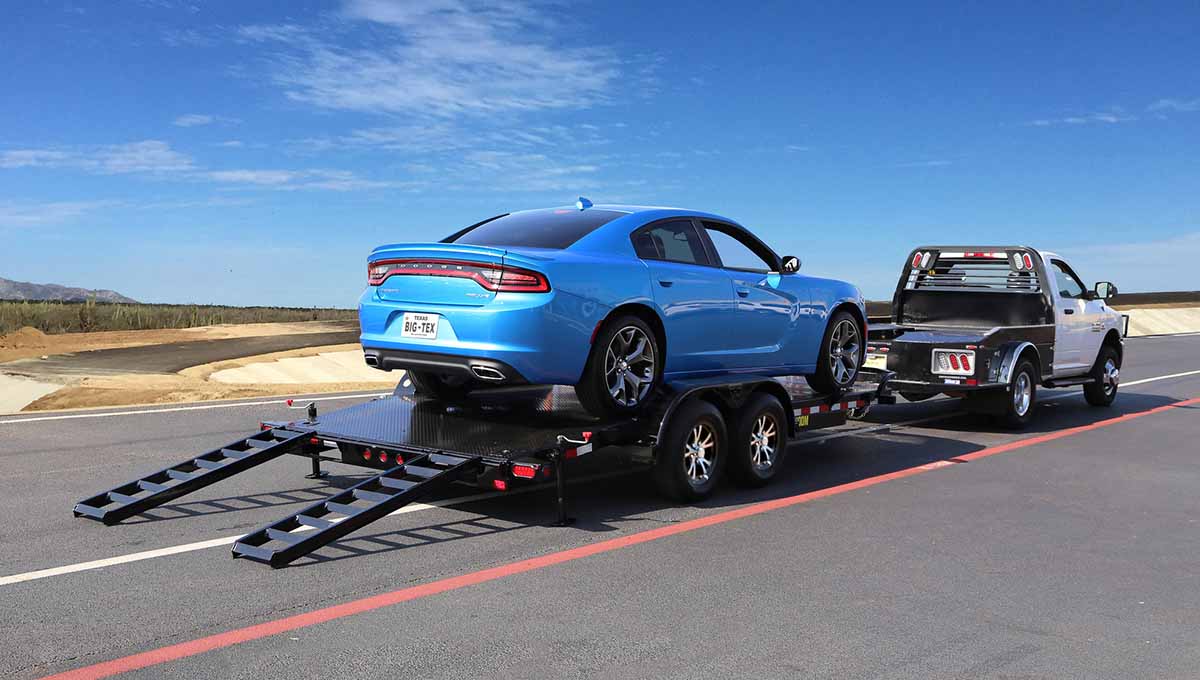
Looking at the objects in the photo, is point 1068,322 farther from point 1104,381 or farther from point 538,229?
point 538,229

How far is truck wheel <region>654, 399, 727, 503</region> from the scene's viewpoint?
7047 millimetres

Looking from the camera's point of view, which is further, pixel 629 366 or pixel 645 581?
pixel 629 366

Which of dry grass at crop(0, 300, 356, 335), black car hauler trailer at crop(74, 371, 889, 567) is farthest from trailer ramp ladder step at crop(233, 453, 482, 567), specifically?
dry grass at crop(0, 300, 356, 335)

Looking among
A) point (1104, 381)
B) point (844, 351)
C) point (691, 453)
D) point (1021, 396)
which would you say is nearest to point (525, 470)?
point (691, 453)

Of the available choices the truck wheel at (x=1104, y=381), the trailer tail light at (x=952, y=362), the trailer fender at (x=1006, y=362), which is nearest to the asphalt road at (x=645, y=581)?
the trailer tail light at (x=952, y=362)

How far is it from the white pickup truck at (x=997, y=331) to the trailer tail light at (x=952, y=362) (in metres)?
0.01

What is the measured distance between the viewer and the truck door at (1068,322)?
1274 centimetres

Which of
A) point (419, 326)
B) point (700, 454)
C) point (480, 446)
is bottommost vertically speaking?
point (700, 454)

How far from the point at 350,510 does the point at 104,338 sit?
82.8 ft

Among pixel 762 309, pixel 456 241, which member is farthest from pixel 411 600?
pixel 762 309

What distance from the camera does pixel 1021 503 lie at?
7750 millimetres

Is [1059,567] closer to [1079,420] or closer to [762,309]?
[762,309]

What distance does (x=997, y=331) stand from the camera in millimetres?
11664

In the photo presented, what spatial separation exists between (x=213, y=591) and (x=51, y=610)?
72cm
